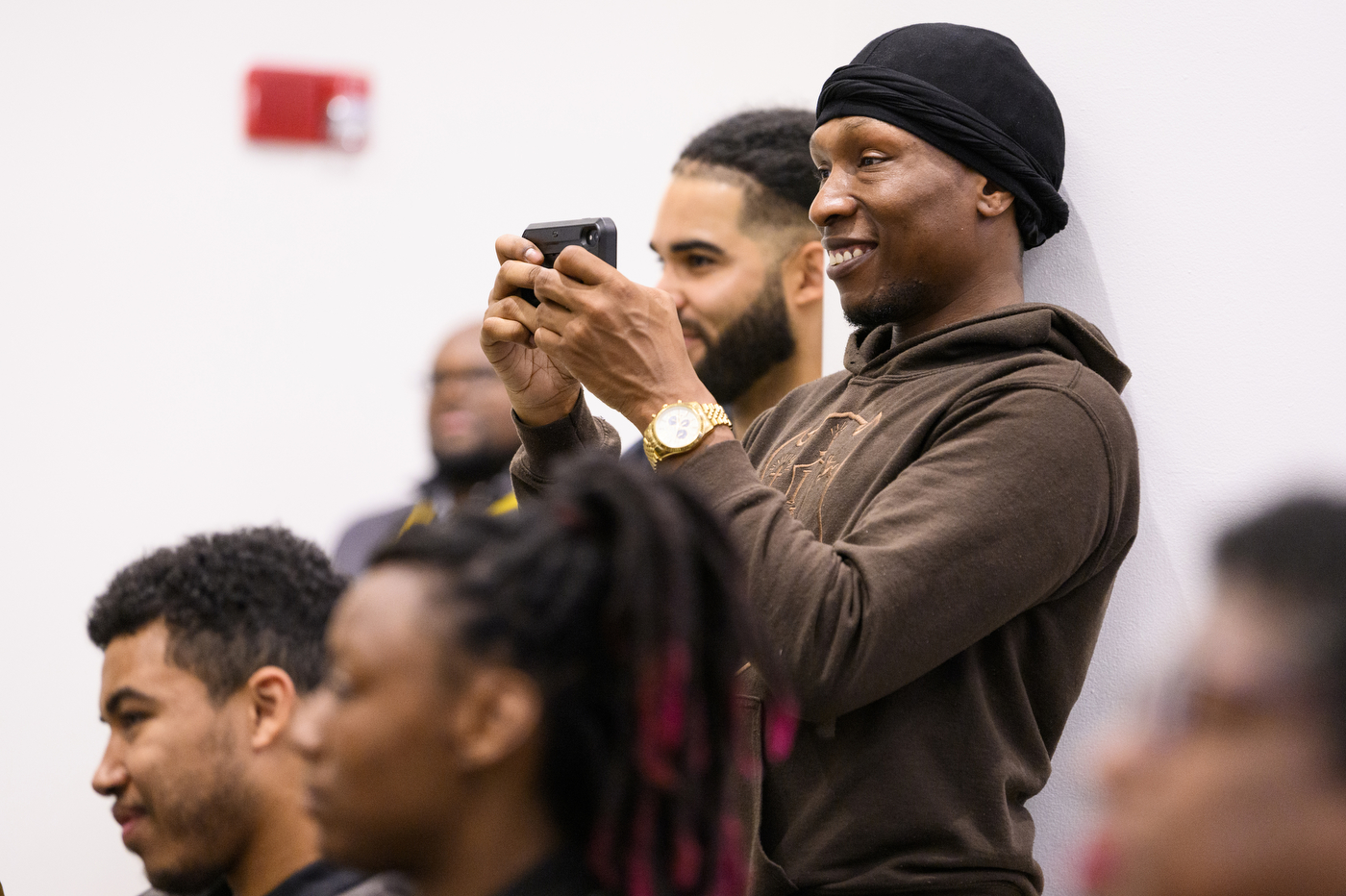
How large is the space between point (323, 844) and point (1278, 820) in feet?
2.08

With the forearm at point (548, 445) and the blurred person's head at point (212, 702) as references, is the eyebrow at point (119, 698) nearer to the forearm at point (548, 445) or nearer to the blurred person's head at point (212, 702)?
the blurred person's head at point (212, 702)

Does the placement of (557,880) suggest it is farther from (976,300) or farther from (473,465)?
(473,465)

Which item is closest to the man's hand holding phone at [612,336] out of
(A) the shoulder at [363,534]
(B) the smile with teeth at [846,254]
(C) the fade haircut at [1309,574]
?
(B) the smile with teeth at [846,254]

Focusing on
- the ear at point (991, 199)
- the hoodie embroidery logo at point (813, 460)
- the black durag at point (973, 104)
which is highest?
the black durag at point (973, 104)

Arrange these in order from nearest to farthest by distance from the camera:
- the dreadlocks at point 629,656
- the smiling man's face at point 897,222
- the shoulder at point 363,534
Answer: the dreadlocks at point 629,656 → the smiling man's face at point 897,222 → the shoulder at point 363,534

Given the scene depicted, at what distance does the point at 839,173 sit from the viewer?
5.29 ft

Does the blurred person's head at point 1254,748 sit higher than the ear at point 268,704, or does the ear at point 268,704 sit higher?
the blurred person's head at point 1254,748

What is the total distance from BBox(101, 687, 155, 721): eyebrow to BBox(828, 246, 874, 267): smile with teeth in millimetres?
948

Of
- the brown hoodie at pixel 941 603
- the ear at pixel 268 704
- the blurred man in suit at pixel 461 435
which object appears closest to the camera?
the brown hoodie at pixel 941 603

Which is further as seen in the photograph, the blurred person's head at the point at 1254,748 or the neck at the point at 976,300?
the neck at the point at 976,300

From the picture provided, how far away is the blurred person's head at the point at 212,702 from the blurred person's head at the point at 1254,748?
1.08 meters

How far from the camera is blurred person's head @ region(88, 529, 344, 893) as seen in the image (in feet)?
5.29

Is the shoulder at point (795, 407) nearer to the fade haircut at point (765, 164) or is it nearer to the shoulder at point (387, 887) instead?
the fade haircut at point (765, 164)

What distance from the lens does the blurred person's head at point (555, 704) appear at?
903 millimetres
